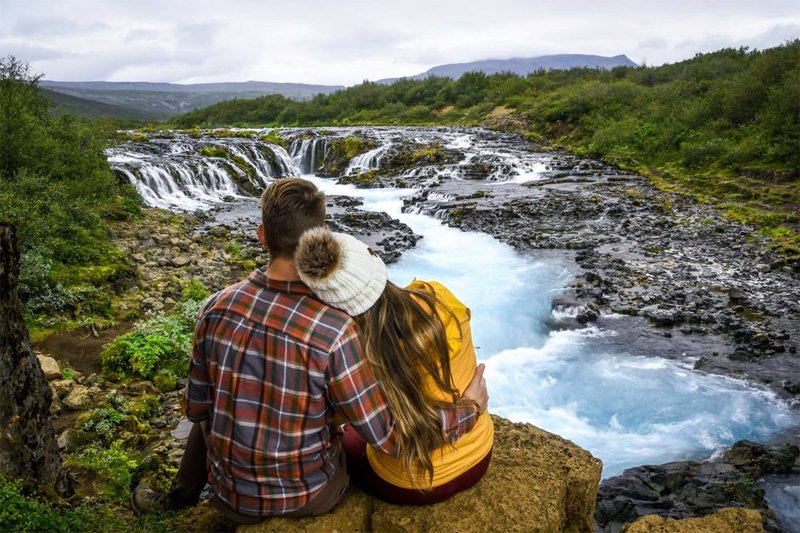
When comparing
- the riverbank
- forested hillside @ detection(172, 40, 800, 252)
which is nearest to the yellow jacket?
the riverbank

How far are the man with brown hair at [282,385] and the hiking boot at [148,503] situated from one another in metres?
0.84

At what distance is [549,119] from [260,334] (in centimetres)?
3435

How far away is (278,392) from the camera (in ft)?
7.25

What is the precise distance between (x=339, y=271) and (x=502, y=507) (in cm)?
158

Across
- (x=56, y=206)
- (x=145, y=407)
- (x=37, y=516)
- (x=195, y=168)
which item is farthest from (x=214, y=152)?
(x=37, y=516)

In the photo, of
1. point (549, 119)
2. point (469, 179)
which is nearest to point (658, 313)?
point (469, 179)

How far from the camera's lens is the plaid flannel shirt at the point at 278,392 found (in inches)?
83.8

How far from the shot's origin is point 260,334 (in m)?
2.19

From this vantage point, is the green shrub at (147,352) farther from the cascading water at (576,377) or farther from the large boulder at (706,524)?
the large boulder at (706,524)

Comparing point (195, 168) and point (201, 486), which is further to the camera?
point (195, 168)

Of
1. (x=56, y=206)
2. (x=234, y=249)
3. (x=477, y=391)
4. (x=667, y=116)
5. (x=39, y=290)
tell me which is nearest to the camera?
(x=477, y=391)

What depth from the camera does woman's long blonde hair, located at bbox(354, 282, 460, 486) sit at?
218 centimetres

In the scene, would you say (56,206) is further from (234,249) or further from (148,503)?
(148,503)

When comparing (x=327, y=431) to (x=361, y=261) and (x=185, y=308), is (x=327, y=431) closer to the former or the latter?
(x=361, y=261)
